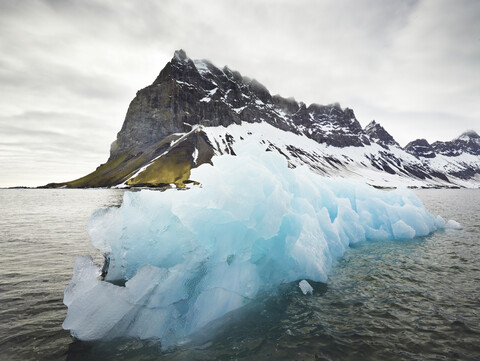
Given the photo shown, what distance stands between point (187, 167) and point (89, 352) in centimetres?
12237

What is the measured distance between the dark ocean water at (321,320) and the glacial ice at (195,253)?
0.49 metres

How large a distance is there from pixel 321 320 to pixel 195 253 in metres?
3.93

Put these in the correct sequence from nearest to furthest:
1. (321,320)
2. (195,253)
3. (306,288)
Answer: (321,320)
(195,253)
(306,288)

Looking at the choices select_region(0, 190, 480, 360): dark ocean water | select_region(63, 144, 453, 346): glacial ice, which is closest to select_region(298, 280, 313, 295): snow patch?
select_region(0, 190, 480, 360): dark ocean water

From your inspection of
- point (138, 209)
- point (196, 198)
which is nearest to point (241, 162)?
point (196, 198)

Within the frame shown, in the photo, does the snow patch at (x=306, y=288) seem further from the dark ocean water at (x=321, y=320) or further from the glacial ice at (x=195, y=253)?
the glacial ice at (x=195, y=253)

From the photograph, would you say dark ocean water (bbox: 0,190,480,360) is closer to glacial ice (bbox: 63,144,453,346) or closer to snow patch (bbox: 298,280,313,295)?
snow patch (bbox: 298,280,313,295)

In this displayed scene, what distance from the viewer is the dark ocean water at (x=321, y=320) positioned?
5.15 meters

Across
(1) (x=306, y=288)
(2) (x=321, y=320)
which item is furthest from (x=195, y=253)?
(1) (x=306, y=288)

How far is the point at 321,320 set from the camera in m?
6.47

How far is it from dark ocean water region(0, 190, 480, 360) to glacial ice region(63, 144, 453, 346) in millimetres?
494

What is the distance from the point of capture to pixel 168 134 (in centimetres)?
17125

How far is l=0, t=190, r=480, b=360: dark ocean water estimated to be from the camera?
5.15 m

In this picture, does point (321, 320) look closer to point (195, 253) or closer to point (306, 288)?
point (306, 288)
